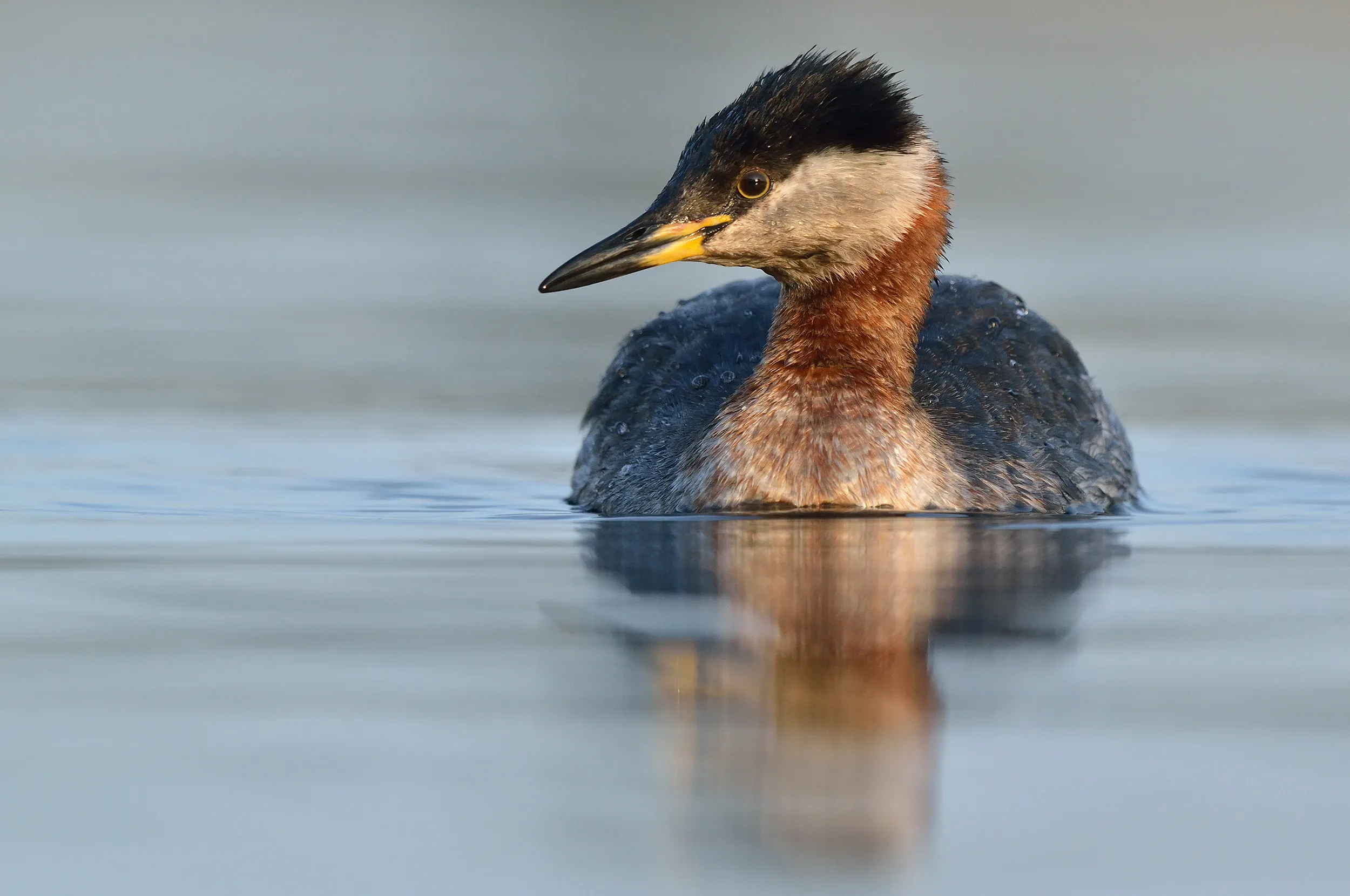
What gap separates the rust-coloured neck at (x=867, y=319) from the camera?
10898mm

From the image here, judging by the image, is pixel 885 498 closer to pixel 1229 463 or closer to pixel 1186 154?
pixel 1229 463

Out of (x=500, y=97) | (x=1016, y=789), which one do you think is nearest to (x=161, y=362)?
(x=1016, y=789)

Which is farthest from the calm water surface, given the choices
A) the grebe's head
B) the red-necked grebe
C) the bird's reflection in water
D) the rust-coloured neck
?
the grebe's head

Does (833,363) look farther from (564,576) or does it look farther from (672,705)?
Result: (672,705)

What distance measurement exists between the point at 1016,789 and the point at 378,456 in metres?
7.56

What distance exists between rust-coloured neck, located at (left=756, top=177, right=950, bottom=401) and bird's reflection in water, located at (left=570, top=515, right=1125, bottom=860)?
38.6 inches

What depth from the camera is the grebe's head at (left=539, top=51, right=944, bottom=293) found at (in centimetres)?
1053

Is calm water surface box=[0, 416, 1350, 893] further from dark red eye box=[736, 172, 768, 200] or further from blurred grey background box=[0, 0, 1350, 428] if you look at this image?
blurred grey background box=[0, 0, 1350, 428]

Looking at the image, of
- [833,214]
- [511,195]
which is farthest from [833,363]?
[511,195]

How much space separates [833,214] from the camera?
35.4ft

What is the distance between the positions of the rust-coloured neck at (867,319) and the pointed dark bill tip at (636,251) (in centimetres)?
71

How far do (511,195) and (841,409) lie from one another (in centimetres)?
1213

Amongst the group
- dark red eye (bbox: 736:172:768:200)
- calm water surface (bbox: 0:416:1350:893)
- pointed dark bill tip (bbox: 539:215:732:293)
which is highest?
dark red eye (bbox: 736:172:768:200)

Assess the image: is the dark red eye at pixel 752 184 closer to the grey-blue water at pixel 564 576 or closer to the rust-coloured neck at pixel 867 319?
the rust-coloured neck at pixel 867 319
